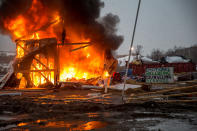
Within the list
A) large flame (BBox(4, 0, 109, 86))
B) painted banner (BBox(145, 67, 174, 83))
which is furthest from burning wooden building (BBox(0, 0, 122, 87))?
painted banner (BBox(145, 67, 174, 83))

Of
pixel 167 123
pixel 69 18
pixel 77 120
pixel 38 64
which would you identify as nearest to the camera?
pixel 167 123

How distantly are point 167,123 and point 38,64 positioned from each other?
14.7m

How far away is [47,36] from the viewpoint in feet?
58.2

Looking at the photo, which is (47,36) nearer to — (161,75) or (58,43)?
(58,43)

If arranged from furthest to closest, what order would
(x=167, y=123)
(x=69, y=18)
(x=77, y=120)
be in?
(x=69, y=18) < (x=77, y=120) < (x=167, y=123)

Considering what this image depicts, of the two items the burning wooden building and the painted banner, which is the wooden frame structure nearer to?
the burning wooden building

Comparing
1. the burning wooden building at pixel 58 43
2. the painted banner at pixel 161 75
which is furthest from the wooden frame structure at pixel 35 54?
the painted banner at pixel 161 75

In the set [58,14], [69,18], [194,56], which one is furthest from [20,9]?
[194,56]

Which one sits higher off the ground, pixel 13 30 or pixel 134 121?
pixel 13 30

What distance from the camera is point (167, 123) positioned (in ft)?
15.3

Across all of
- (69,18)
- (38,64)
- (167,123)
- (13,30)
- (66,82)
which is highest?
(69,18)

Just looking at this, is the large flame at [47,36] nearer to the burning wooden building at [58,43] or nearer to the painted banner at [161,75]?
the burning wooden building at [58,43]

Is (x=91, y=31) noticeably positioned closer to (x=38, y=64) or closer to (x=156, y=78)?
(x=38, y=64)

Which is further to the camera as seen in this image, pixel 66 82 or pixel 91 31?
pixel 91 31
